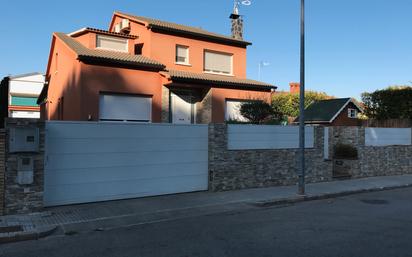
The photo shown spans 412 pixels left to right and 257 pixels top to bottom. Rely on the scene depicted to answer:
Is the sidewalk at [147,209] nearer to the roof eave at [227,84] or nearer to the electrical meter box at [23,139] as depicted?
the electrical meter box at [23,139]

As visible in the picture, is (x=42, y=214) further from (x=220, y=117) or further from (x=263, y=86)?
(x=263, y=86)

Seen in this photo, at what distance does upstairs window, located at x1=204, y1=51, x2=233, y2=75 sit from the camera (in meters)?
23.1

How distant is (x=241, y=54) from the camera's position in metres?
24.5

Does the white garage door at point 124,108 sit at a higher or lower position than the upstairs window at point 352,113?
lower

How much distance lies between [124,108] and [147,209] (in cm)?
963

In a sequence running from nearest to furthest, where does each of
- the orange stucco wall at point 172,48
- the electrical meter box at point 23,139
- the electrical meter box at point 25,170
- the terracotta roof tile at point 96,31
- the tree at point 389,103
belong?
the electrical meter box at point 23,139 → the electrical meter box at point 25,170 → the terracotta roof tile at point 96,31 → the tree at point 389,103 → the orange stucco wall at point 172,48

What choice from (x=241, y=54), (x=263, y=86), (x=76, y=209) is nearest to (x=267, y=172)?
(x=76, y=209)

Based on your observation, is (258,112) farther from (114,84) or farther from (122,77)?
(114,84)

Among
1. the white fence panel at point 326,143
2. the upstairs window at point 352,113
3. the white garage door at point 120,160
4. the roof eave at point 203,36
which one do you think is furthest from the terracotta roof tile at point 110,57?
the upstairs window at point 352,113

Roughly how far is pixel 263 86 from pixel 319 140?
778cm

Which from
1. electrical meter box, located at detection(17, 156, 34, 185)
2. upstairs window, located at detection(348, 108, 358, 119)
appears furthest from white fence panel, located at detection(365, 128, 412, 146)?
upstairs window, located at detection(348, 108, 358, 119)

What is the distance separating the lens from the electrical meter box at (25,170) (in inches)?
349

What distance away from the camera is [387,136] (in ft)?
57.3

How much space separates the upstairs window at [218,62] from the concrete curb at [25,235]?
54.5 ft
